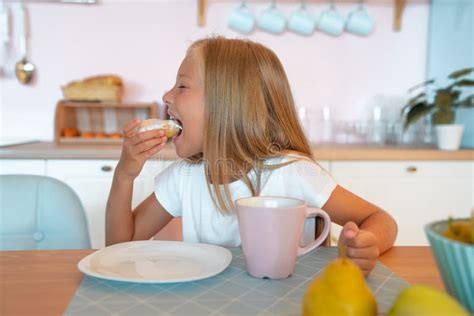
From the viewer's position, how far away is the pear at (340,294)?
0.36 m

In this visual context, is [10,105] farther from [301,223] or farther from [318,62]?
[301,223]

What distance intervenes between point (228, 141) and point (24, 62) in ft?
5.65

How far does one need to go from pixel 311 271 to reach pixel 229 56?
53cm

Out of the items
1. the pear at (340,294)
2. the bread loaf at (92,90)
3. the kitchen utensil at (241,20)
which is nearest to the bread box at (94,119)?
the bread loaf at (92,90)

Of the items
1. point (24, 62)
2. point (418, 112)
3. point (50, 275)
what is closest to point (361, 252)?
point (50, 275)

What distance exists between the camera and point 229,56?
0.94 meters

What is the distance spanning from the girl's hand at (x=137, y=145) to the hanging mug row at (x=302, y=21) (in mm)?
1430

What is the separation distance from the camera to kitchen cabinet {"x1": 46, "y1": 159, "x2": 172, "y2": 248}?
1.82 meters

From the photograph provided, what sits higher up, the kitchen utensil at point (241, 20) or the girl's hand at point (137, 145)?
the kitchen utensil at point (241, 20)

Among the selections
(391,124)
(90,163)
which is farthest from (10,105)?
(391,124)

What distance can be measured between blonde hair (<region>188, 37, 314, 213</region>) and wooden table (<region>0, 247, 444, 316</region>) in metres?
0.34

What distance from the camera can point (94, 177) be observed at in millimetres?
1829

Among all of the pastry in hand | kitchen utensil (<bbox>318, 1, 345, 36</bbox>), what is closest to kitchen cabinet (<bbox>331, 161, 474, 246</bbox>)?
kitchen utensil (<bbox>318, 1, 345, 36</bbox>)

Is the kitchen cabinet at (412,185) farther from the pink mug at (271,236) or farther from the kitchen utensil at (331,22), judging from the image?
the pink mug at (271,236)
